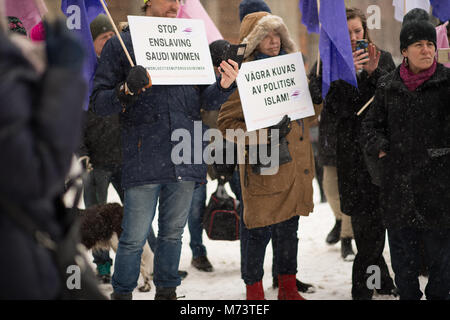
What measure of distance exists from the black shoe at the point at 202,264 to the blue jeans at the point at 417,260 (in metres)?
2.19

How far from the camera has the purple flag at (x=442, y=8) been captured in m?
5.20

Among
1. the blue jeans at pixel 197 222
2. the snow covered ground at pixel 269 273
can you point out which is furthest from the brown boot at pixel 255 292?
the blue jeans at pixel 197 222

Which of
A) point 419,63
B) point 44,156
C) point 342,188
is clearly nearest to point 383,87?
point 419,63

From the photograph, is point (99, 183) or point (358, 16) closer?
point (358, 16)

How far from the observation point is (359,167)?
4.51 meters

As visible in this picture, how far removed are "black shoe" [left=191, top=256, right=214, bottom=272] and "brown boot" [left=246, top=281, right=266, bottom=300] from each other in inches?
48.1

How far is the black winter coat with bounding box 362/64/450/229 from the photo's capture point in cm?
375

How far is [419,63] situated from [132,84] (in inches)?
69.1

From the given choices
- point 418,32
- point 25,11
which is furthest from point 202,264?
point 418,32

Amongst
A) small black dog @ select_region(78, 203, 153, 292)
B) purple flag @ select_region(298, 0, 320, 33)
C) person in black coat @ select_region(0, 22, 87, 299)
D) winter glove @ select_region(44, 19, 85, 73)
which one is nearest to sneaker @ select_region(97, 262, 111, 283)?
small black dog @ select_region(78, 203, 153, 292)

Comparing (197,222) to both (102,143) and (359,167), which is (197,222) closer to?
(102,143)

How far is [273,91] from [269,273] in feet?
6.10

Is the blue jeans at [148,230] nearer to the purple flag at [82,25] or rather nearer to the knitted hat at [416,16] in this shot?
the purple flag at [82,25]

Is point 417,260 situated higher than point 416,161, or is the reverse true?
point 416,161
